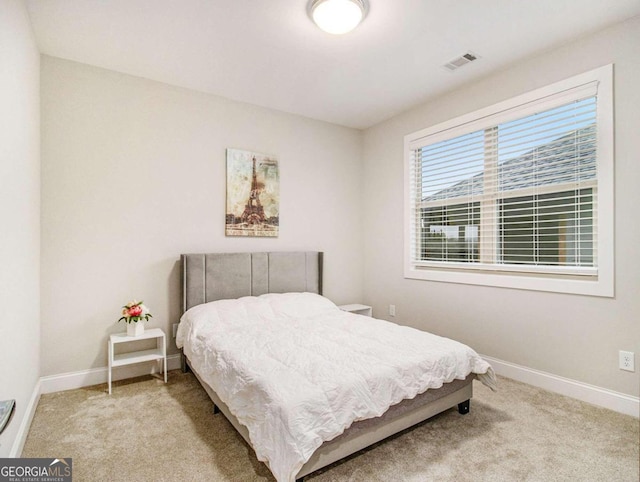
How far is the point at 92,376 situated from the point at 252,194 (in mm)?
2135

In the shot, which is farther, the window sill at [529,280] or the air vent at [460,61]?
the air vent at [460,61]

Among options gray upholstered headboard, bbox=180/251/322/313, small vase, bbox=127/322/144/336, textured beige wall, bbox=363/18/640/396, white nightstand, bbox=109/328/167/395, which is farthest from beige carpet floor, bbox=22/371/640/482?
gray upholstered headboard, bbox=180/251/322/313

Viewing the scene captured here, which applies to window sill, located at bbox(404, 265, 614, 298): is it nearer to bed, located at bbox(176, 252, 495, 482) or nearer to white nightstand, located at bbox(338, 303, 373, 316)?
white nightstand, located at bbox(338, 303, 373, 316)

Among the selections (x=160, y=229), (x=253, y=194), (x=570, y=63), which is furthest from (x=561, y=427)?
(x=160, y=229)

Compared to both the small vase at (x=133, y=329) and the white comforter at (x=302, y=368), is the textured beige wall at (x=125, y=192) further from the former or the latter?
the white comforter at (x=302, y=368)

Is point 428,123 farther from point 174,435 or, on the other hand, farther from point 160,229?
point 174,435

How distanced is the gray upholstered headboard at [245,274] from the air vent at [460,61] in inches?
87.7

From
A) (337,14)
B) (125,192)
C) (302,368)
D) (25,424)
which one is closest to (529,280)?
(302,368)

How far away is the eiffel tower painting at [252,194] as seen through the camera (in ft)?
11.3

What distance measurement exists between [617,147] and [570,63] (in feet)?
2.44

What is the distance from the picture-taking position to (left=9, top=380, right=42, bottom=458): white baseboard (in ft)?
5.86

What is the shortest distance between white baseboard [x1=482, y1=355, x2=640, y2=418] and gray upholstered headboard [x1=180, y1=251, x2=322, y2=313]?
1.96 meters

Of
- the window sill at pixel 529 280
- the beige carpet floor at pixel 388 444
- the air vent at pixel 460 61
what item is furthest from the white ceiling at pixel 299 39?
the beige carpet floor at pixel 388 444

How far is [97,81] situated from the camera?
2.85 metres
